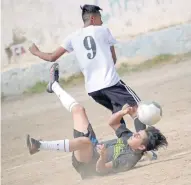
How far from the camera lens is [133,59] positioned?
13.5m

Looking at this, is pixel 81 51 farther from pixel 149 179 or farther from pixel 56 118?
pixel 56 118

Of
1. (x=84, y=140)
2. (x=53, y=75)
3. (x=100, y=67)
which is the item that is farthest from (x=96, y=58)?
(x=84, y=140)

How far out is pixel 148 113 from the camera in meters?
6.40

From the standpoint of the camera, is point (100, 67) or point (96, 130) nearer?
point (100, 67)

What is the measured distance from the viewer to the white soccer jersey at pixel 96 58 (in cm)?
684

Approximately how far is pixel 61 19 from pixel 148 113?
7276mm

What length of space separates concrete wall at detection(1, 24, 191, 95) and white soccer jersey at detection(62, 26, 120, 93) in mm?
6292

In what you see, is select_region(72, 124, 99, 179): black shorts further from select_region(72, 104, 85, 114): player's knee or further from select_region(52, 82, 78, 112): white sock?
select_region(52, 82, 78, 112): white sock

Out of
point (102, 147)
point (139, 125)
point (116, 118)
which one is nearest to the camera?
point (102, 147)

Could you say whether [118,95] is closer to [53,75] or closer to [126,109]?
[126,109]

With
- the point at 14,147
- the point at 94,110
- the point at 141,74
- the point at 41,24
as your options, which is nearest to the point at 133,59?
the point at 141,74

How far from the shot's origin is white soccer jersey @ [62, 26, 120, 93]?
22.4 feet

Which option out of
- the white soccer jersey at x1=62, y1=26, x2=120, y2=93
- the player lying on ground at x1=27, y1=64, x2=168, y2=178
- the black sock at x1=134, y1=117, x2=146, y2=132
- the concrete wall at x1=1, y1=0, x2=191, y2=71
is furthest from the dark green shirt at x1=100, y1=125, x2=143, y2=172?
the concrete wall at x1=1, y1=0, x2=191, y2=71

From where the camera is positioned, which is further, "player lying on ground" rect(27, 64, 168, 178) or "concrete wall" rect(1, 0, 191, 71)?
"concrete wall" rect(1, 0, 191, 71)
